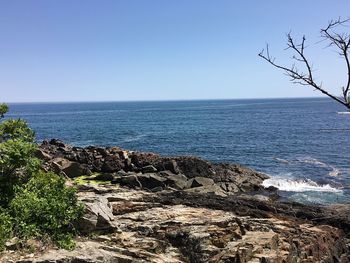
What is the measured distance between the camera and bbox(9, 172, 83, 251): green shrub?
13.8 m

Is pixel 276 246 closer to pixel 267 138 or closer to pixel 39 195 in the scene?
pixel 39 195

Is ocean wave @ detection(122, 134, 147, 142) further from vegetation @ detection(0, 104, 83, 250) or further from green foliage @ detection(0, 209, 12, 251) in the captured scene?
green foliage @ detection(0, 209, 12, 251)

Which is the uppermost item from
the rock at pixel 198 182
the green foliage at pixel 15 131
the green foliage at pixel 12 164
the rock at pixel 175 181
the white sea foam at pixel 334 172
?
the green foliage at pixel 15 131

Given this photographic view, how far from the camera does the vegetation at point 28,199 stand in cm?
1367

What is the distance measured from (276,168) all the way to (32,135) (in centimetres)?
3348

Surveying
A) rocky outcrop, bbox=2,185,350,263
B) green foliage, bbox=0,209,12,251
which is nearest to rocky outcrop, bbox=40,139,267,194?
rocky outcrop, bbox=2,185,350,263

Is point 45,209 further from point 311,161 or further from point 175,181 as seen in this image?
point 311,161

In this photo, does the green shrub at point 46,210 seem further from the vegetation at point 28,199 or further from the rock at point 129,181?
the rock at point 129,181

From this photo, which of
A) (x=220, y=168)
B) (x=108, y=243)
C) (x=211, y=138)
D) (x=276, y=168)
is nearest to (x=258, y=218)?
(x=108, y=243)

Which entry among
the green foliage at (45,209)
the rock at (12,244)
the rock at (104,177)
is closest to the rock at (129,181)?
the rock at (104,177)

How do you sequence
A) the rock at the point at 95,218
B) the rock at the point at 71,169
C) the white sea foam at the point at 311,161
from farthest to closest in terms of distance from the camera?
the white sea foam at the point at 311,161
the rock at the point at 71,169
the rock at the point at 95,218

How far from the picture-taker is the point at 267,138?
7112 cm

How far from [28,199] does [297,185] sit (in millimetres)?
28544

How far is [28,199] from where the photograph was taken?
576 inches
